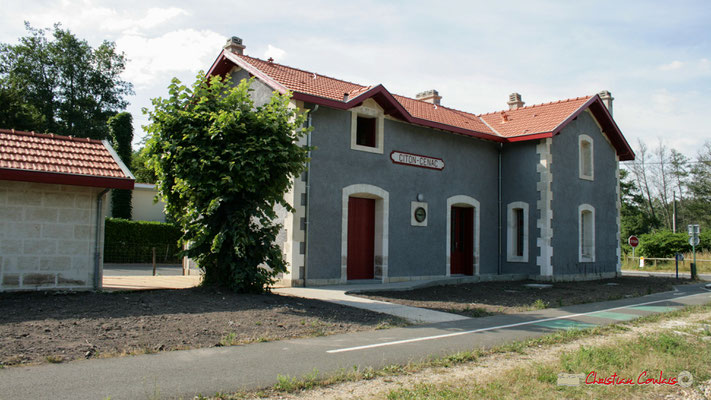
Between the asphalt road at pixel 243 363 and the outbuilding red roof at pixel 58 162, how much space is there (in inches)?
204

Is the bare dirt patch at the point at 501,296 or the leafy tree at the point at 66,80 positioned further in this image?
the leafy tree at the point at 66,80

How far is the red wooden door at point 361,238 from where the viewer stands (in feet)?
49.9

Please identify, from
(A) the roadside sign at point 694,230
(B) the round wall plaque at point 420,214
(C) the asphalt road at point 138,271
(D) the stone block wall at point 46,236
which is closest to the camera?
(D) the stone block wall at point 46,236

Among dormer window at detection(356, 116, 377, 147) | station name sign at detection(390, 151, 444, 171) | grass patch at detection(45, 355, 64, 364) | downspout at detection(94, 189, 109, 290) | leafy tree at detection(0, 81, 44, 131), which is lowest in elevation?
grass patch at detection(45, 355, 64, 364)

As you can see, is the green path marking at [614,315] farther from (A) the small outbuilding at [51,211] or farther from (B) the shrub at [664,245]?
(B) the shrub at [664,245]

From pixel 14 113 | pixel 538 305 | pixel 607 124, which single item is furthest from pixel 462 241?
pixel 14 113

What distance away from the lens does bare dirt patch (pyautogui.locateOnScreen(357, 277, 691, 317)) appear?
37.1 ft

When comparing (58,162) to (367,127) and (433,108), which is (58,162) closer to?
(367,127)

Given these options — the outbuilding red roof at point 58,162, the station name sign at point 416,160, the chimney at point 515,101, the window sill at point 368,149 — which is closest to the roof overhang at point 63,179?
the outbuilding red roof at point 58,162

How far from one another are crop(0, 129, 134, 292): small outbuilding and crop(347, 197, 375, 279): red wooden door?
6376mm

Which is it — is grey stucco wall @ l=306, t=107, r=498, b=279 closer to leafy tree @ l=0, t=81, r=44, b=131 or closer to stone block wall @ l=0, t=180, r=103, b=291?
stone block wall @ l=0, t=180, r=103, b=291

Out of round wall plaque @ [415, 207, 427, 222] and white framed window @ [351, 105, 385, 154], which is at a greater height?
white framed window @ [351, 105, 385, 154]

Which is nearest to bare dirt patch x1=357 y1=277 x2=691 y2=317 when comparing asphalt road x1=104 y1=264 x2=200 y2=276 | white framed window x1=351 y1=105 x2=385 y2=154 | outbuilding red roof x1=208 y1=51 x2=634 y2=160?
white framed window x1=351 y1=105 x2=385 y2=154

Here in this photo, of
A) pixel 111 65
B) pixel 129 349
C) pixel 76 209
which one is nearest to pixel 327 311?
pixel 129 349
